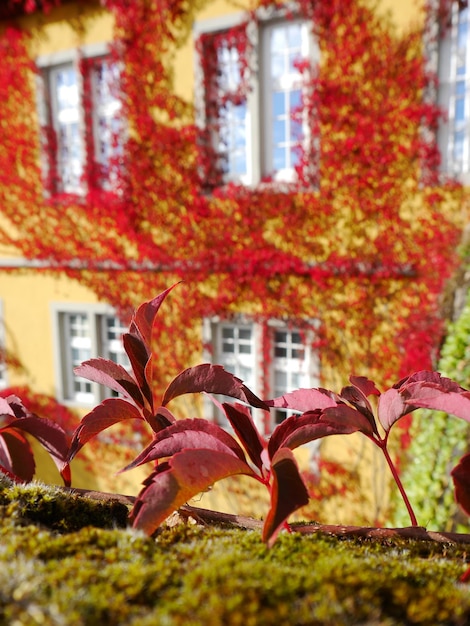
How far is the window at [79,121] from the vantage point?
757 cm

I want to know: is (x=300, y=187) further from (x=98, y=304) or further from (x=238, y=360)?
(x=98, y=304)

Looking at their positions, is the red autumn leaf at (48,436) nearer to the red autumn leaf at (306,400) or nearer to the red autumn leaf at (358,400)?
the red autumn leaf at (306,400)

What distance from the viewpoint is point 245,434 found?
1036 millimetres

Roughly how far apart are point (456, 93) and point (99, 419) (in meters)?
5.87

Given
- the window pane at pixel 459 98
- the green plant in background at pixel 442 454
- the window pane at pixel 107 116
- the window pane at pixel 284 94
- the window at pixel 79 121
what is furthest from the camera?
the window at pixel 79 121

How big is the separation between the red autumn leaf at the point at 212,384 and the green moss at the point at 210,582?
26 cm

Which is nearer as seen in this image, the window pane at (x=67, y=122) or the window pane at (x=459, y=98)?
the window pane at (x=459, y=98)

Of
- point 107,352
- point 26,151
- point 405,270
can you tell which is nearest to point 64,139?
point 26,151

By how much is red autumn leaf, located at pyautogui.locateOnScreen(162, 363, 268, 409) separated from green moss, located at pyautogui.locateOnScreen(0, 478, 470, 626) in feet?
0.86

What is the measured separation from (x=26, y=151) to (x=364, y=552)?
28.2ft

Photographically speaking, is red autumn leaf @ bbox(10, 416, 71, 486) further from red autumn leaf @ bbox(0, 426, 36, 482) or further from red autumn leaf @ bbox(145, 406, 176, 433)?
red autumn leaf @ bbox(145, 406, 176, 433)

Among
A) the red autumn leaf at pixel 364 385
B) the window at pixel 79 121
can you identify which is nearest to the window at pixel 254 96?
the window at pixel 79 121

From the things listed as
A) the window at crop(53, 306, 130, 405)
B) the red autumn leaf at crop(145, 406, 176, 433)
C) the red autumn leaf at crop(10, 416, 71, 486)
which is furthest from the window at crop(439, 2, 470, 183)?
the red autumn leaf at crop(10, 416, 71, 486)

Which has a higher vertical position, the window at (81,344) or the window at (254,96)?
the window at (254,96)
